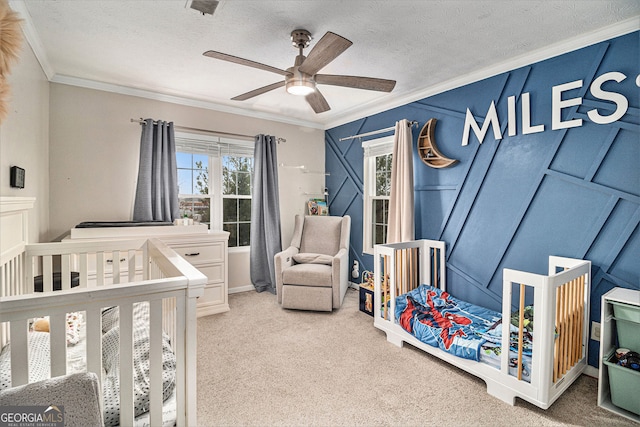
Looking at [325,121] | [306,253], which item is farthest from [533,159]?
[325,121]

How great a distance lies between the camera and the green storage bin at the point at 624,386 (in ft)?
5.44

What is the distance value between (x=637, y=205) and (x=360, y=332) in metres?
2.10

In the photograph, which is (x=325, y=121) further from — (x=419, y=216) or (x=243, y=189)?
(x=419, y=216)

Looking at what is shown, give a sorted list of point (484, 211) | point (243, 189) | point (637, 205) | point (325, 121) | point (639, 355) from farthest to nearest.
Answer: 1. point (325, 121)
2. point (243, 189)
3. point (484, 211)
4. point (637, 205)
5. point (639, 355)

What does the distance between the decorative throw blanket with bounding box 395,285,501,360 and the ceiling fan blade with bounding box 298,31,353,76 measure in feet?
6.25

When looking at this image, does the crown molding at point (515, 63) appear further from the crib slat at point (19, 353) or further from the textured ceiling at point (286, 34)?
the crib slat at point (19, 353)

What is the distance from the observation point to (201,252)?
3.14m

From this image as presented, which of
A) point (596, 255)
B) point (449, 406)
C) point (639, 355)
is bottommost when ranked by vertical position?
point (449, 406)

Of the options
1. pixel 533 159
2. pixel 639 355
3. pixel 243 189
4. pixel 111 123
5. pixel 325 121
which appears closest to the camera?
pixel 639 355

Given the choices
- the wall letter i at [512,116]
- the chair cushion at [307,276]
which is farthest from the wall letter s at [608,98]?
the chair cushion at [307,276]

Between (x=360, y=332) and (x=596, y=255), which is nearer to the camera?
(x=596, y=255)

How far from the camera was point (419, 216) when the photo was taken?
10.7ft

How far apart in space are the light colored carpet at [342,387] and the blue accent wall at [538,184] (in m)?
0.80

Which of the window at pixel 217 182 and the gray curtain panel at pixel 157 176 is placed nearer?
the gray curtain panel at pixel 157 176
